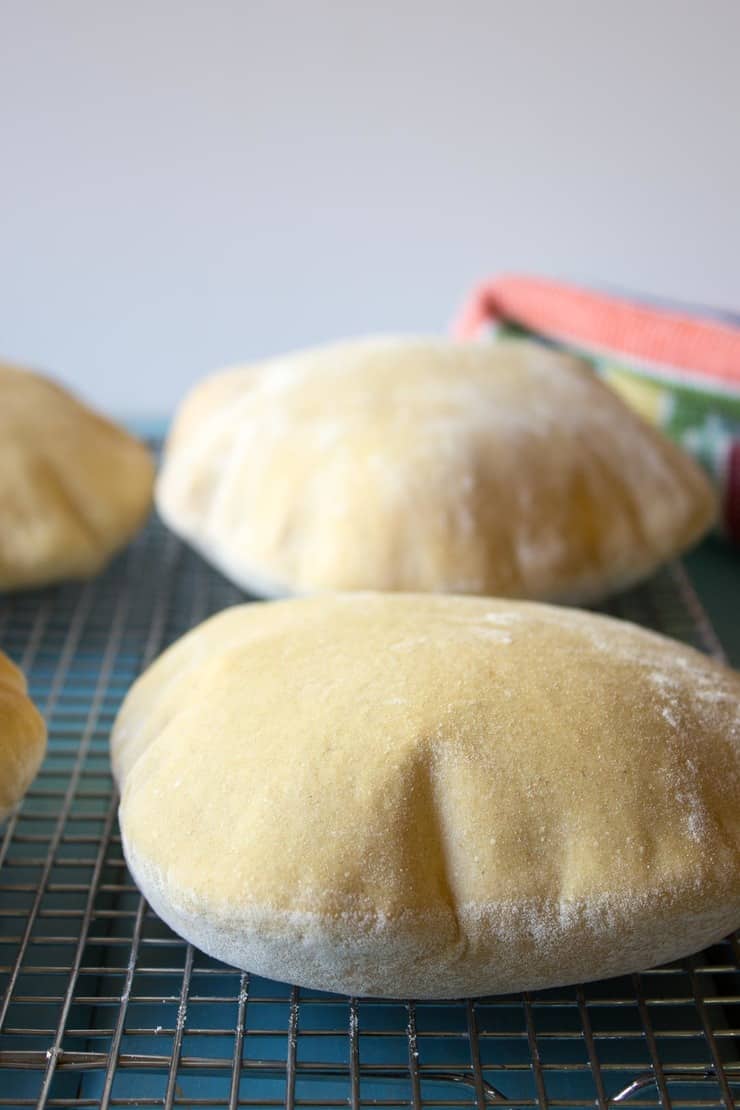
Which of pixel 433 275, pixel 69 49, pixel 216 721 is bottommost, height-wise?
pixel 433 275

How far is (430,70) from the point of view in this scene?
2135 mm

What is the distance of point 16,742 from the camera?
73cm

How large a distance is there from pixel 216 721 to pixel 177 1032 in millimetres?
178

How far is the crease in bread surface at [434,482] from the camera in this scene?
3.20 ft

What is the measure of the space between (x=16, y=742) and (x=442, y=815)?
28cm

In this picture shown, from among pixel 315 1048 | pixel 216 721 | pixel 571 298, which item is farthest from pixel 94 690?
pixel 571 298

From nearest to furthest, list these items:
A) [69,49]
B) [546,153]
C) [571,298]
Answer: [571,298] → [69,49] → [546,153]

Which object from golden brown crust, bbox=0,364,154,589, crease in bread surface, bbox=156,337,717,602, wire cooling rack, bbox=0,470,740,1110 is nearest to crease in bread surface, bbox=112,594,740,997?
wire cooling rack, bbox=0,470,740,1110

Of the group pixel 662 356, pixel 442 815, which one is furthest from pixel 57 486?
pixel 662 356

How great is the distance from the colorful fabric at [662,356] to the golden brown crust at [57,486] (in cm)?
55

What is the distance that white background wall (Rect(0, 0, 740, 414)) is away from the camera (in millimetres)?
2088

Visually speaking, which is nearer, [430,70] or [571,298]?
[571,298]

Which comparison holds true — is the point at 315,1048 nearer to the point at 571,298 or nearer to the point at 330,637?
the point at 330,637

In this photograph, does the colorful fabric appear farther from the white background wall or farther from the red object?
the white background wall
